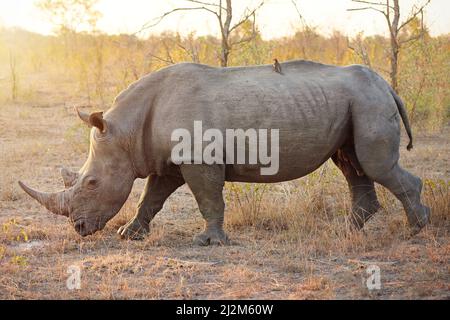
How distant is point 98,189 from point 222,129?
4.06 feet

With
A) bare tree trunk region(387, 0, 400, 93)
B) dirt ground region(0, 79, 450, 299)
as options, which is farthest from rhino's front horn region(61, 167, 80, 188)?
bare tree trunk region(387, 0, 400, 93)

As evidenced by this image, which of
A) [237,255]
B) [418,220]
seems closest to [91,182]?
[237,255]

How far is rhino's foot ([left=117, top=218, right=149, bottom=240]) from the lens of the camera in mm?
6566

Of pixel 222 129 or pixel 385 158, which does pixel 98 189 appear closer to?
pixel 222 129

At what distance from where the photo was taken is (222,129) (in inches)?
240

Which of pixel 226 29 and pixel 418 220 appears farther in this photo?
pixel 226 29

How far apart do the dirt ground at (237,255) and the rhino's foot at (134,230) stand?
10cm

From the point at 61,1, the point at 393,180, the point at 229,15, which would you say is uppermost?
the point at 61,1

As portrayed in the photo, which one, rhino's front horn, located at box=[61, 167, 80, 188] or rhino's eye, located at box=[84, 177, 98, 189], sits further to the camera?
rhino's front horn, located at box=[61, 167, 80, 188]

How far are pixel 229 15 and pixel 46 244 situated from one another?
3.85m

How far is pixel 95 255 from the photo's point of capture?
593 cm

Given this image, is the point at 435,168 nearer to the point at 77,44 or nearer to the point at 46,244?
the point at 46,244

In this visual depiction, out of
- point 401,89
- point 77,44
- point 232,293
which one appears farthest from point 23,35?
point 232,293

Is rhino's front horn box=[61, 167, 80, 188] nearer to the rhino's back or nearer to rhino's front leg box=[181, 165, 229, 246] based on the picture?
the rhino's back
